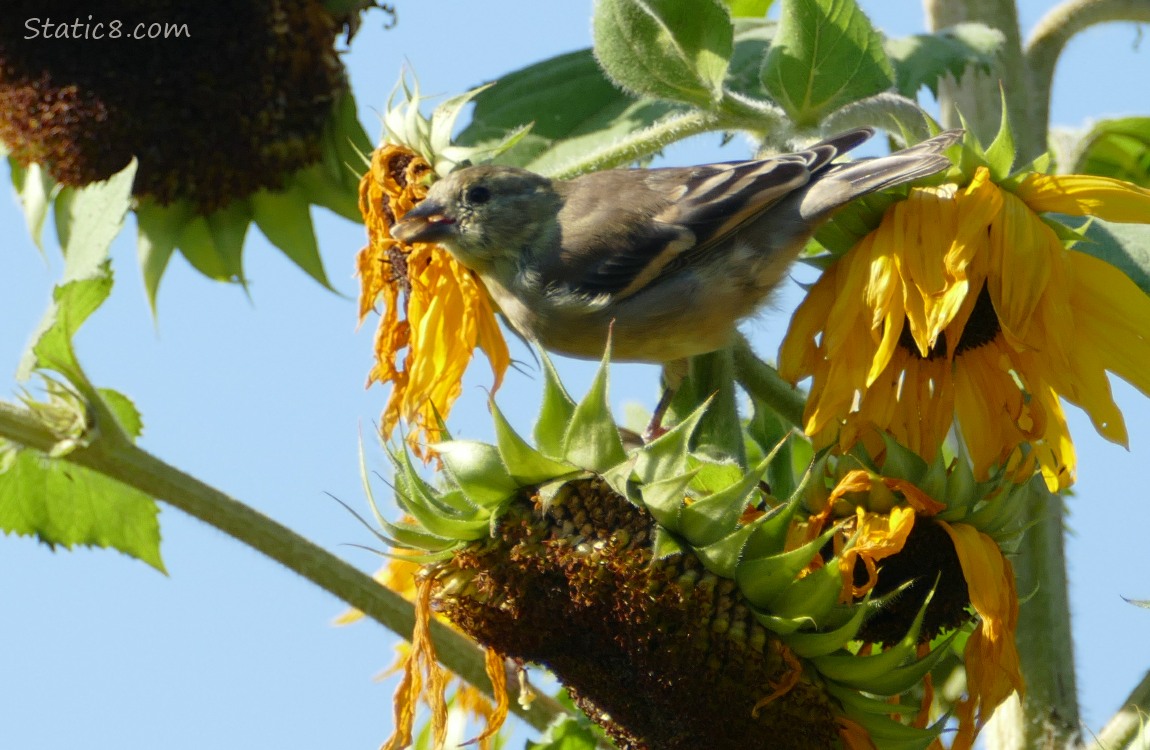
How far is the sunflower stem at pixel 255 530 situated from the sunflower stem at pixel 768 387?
743 mm

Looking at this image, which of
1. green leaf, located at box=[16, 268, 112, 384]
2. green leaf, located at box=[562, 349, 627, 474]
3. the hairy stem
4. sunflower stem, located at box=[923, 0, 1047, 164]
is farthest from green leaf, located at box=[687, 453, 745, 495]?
the hairy stem

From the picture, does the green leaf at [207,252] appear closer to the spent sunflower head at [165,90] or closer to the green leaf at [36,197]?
the spent sunflower head at [165,90]

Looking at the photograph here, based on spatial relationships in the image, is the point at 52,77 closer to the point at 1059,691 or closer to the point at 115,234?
the point at 115,234

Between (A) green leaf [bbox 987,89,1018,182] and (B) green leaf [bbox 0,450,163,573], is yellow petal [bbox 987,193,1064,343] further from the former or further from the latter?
(B) green leaf [bbox 0,450,163,573]

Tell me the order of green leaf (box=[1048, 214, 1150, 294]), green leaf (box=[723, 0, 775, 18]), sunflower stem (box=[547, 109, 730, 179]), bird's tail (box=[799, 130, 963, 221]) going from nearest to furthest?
bird's tail (box=[799, 130, 963, 221]), green leaf (box=[1048, 214, 1150, 294]), sunflower stem (box=[547, 109, 730, 179]), green leaf (box=[723, 0, 775, 18])

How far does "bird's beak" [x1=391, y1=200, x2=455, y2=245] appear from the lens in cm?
379

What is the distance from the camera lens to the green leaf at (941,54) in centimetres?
379

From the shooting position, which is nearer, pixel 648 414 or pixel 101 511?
pixel 101 511

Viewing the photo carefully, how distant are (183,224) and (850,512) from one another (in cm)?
218

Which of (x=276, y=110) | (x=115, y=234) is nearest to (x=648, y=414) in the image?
(x=276, y=110)

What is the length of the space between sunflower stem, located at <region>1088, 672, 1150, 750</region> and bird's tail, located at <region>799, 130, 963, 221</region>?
3.27 ft

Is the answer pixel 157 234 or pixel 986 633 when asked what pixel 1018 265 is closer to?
pixel 986 633

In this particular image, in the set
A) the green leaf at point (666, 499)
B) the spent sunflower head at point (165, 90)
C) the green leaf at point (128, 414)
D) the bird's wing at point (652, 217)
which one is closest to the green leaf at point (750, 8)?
the bird's wing at point (652, 217)

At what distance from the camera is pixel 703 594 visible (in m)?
2.88
